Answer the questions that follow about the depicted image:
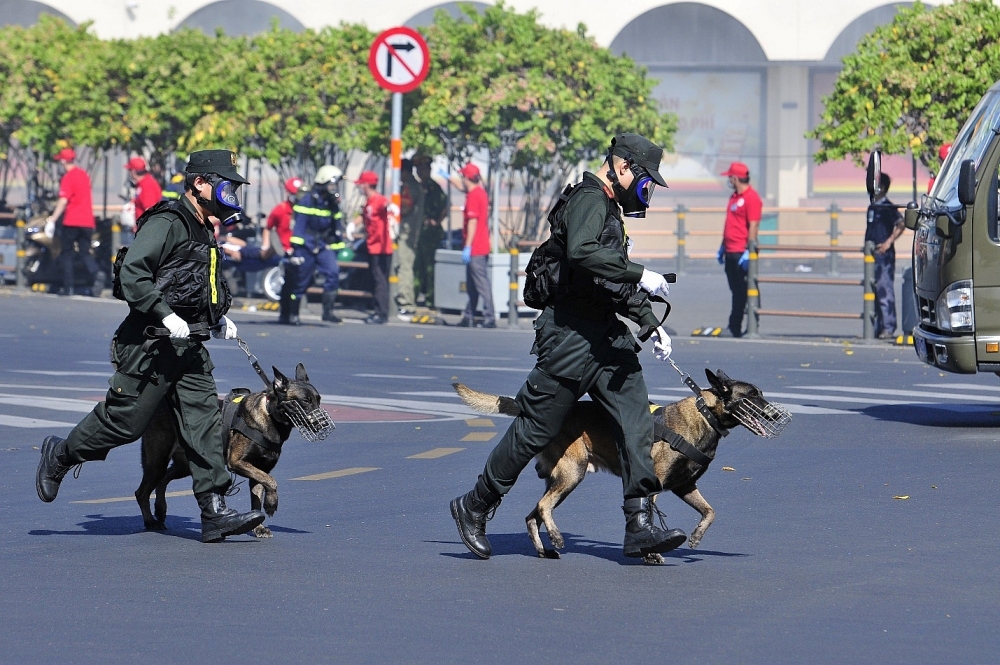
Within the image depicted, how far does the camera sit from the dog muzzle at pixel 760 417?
758 cm

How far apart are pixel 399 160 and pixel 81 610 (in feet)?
50.0

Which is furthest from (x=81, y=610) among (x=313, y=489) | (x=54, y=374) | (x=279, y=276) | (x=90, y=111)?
(x=90, y=111)

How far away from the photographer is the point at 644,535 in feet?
23.9

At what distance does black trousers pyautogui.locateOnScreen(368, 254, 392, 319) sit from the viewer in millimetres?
21688

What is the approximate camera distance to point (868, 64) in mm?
19719

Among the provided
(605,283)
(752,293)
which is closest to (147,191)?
(752,293)

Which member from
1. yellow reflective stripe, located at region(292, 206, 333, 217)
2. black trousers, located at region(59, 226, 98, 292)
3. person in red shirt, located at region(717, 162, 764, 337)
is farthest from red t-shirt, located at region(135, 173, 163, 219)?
Result: person in red shirt, located at region(717, 162, 764, 337)

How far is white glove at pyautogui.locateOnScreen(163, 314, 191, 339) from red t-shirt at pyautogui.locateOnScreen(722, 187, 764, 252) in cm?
1291

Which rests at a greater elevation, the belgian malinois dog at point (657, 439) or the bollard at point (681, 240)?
the bollard at point (681, 240)

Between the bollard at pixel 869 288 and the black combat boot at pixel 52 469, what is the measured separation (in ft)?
41.6

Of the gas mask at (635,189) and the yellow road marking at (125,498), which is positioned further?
the yellow road marking at (125,498)

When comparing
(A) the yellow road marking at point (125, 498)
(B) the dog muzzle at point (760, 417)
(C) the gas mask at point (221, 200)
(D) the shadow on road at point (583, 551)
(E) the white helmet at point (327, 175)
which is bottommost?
(A) the yellow road marking at point (125, 498)

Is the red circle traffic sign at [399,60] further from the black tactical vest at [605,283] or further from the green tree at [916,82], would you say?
the black tactical vest at [605,283]

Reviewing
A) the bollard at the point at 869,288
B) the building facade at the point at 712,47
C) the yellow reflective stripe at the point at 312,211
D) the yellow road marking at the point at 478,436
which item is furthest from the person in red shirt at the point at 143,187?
the building facade at the point at 712,47
